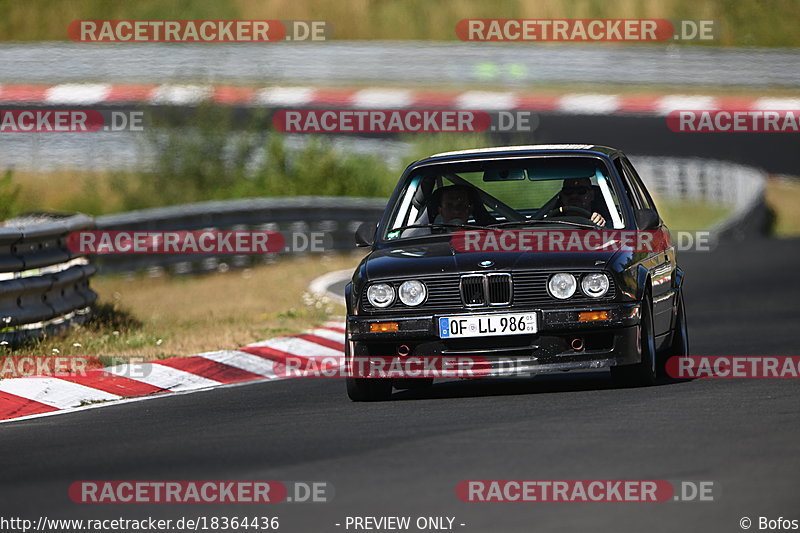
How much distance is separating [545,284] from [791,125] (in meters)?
27.3

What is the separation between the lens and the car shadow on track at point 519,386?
1003 centimetres

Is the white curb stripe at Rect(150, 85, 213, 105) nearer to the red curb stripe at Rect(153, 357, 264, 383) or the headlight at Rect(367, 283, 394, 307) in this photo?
the red curb stripe at Rect(153, 357, 264, 383)

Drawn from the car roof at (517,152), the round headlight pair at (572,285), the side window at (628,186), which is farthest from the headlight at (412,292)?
the side window at (628,186)

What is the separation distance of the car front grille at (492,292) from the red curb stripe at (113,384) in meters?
2.35

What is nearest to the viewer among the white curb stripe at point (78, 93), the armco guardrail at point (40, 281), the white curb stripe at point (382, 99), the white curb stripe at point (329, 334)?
the armco guardrail at point (40, 281)

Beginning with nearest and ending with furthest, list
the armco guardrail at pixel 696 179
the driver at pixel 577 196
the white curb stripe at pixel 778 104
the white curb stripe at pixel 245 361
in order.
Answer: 1. the driver at pixel 577 196
2. the white curb stripe at pixel 245 361
3. the armco guardrail at pixel 696 179
4. the white curb stripe at pixel 778 104

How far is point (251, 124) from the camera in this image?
2725 centimetres

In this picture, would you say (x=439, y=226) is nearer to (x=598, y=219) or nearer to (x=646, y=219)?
(x=598, y=219)

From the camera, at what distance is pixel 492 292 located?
9.61 meters

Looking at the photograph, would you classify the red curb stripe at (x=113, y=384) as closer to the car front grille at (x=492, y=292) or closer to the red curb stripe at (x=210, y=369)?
the red curb stripe at (x=210, y=369)

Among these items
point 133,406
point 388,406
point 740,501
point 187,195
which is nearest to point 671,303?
point 388,406

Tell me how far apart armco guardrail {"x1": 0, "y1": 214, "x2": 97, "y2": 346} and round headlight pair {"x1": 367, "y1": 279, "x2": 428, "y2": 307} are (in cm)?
352

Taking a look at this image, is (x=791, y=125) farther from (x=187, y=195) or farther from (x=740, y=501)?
(x=740, y=501)

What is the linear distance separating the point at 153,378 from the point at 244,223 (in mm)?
10274
